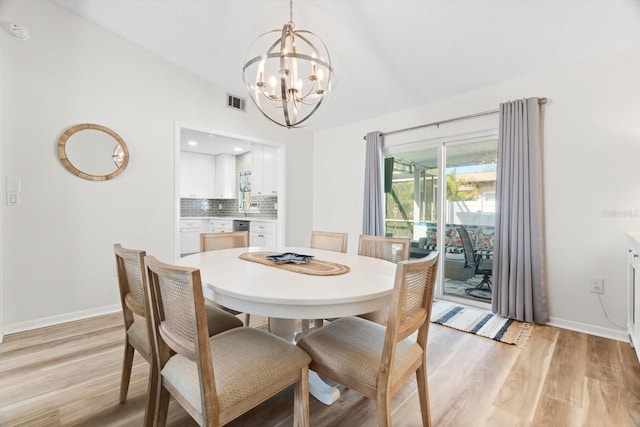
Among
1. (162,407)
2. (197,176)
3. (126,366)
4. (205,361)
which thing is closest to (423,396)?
(205,361)

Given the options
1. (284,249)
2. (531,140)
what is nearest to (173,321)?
(284,249)

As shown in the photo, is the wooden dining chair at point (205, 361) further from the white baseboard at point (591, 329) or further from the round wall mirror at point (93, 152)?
the white baseboard at point (591, 329)

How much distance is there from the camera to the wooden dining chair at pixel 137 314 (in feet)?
4.21

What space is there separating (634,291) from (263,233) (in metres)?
4.33

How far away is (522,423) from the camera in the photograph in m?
1.47

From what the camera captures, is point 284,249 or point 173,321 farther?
point 284,249

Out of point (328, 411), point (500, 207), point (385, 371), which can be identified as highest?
point (500, 207)

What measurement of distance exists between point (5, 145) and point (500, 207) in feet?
14.9

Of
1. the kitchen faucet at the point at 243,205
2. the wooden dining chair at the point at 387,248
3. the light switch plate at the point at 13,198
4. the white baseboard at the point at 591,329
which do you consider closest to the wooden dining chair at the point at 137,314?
the wooden dining chair at the point at 387,248

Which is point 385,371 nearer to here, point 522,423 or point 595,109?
point 522,423

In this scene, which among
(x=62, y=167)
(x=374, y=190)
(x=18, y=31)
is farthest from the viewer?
(x=374, y=190)

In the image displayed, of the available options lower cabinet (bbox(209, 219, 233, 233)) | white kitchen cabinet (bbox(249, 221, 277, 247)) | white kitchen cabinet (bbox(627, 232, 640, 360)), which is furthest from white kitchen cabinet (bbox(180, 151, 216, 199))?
white kitchen cabinet (bbox(627, 232, 640, 360))

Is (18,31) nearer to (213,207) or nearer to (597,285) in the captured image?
(213,207)

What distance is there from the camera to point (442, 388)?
1.77 m
